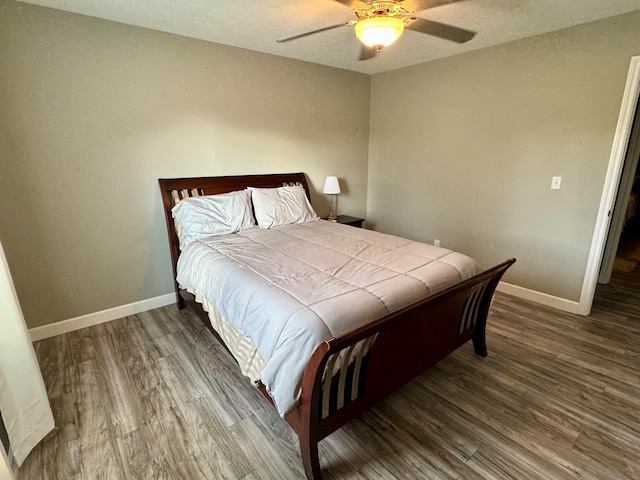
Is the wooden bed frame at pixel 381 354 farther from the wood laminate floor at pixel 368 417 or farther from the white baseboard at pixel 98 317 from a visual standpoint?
the white baseboard at pixel 98 317

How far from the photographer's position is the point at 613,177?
2617 mm

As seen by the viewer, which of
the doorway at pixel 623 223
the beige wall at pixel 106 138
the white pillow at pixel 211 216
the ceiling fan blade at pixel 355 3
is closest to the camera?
the ceiling fan blade at pixel 355 3

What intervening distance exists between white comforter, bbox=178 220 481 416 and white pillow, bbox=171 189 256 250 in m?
0.13

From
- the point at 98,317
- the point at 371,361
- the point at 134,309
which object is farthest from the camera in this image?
the point at 134,309

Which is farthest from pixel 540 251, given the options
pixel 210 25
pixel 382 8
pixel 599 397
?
pixel 210 25

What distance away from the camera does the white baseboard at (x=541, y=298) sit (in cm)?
300

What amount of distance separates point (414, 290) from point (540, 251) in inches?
82.2

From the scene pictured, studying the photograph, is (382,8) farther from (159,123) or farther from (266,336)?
(159,123)

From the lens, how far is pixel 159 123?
285 cm

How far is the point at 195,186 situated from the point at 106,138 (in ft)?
2.57

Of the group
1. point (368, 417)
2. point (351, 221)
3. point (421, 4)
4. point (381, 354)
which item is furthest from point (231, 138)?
point (368, 417)

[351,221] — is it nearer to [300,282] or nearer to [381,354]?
[300,282]

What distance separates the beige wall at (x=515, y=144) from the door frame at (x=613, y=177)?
1.8 inches

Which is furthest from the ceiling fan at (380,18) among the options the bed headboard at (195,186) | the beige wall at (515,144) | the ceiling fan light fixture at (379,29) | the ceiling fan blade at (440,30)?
the bed headboard at (195,186)
